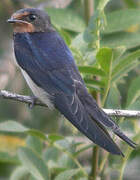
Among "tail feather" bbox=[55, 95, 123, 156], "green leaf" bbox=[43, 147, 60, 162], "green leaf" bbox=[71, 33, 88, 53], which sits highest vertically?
"green leaf" bbox=[71, 33, 88, 53]

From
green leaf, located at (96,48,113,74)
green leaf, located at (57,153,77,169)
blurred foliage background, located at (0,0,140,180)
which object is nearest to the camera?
green leaf, located at (96,48,113,74)

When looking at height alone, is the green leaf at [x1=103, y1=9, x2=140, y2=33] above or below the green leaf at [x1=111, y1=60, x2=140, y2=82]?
above

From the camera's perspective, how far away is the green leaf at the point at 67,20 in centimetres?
281

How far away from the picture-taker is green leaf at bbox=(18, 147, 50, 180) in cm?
247

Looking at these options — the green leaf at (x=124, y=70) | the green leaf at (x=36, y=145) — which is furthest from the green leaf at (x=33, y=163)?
the green leaf at (x=124, y=70)

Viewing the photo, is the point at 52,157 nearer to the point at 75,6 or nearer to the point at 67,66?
the point at 67,66

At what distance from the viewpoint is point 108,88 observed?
2.32 meters

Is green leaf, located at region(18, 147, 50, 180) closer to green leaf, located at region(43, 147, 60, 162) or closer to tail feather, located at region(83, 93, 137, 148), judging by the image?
green leaf, located at region(43, 147, 60, 162)

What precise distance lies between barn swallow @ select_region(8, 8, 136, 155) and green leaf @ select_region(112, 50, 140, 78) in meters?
0.21

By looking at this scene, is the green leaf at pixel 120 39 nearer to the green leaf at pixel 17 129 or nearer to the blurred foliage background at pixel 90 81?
the blurred foliage background at pixel 90 81

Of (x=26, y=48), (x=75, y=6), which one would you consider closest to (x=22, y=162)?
(x=26, y=48)

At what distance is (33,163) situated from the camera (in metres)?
2.51

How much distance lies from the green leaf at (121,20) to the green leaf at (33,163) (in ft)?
2.31

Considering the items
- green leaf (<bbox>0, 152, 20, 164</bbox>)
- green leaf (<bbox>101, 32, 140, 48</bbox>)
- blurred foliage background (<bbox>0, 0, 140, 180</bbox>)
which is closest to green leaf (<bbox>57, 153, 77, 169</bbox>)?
blurred foliage background (<bbox>0, 0, 140, 180</bbox>)
